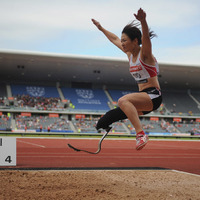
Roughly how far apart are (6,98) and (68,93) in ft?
27.8

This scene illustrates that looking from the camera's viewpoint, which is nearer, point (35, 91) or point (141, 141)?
point (141, 141)

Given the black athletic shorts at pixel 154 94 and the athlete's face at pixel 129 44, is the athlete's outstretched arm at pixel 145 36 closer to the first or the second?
the athlete's face at pixel 129 44

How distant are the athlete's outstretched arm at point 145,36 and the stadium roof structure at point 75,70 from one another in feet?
102

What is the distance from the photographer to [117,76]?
1665 inches

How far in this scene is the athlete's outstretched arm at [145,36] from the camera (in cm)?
373

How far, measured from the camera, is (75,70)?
3975 centimetres

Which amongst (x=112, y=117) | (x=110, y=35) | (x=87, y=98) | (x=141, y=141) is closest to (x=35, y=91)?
(x=87, y=98)

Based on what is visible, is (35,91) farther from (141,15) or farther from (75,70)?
(141,15)

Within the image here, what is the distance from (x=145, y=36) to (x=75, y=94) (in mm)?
38755

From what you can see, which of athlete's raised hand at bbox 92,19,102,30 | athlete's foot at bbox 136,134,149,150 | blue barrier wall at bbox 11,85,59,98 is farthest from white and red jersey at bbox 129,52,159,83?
blue barrier wall at bbox 11,85,59,98

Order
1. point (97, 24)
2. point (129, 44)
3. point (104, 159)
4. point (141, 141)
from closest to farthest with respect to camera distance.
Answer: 1. point (141, 141)
2. point (129, 44)
3. point (97, 24)
4. point (104, 159)

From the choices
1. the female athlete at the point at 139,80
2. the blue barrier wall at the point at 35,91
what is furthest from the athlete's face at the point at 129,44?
the blue barrier wall at the point at 35,91

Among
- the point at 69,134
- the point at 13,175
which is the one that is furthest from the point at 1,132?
the point at 13,175

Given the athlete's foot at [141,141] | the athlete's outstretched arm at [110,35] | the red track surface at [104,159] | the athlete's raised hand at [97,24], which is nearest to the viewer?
the athlete's foot at [141,141]
